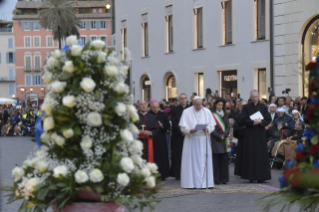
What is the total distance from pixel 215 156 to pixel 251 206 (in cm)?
339

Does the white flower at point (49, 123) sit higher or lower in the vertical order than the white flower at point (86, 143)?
higher

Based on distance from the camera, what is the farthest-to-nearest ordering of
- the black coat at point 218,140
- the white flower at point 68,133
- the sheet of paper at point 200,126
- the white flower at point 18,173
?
the black coat at point 218,140 → the sheet of paper at point 200,126 → the white flower at point 18,173 → the white flower at point 68,133

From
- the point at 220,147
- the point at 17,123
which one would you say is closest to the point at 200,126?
the point at 220,147

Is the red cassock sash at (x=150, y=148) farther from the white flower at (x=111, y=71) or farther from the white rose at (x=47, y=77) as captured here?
the white flower at (x=111, y=71)

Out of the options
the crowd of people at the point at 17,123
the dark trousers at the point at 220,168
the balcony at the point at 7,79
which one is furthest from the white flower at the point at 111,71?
the balcony at the point at 7,79

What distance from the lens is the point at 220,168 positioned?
43.0 feet

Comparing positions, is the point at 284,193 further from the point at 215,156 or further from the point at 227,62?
the point at 227,62

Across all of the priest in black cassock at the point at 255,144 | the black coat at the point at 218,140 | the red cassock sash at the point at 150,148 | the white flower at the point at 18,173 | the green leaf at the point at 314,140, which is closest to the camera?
the green leaf at the point at 314,140

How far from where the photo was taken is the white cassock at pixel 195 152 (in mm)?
12258

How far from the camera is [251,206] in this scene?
9.66m

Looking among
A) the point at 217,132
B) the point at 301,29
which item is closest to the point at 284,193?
the point at 217,132

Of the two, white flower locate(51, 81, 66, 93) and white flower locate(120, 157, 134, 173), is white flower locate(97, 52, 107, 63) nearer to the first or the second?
white flower locate(51, 81, 66, 93)

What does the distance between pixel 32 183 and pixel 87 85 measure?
3.13ft

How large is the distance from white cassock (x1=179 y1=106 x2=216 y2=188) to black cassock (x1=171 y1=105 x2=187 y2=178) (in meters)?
1.11
